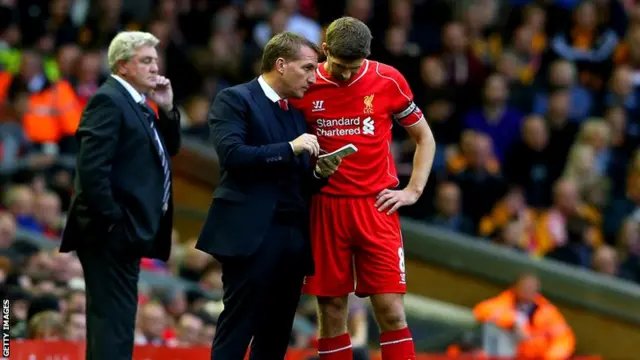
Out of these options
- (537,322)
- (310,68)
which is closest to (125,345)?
(310,68)

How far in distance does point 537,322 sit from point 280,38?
7577 millimetres

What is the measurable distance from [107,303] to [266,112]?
4.59 ft

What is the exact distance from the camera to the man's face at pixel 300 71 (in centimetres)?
836

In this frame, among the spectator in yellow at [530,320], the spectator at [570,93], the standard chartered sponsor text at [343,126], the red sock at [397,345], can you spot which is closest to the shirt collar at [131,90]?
the standard chartered sponsor text at [343,126]

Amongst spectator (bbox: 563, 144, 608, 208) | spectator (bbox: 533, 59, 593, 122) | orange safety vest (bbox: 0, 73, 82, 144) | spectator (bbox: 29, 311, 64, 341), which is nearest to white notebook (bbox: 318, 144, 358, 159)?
spectator (bbox: 29, 311, 64, 341)

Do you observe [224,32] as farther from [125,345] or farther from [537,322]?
[125,345]

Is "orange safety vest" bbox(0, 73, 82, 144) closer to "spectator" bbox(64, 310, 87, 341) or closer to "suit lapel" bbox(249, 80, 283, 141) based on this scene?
"spectator" bbox(64, 310, 87, 341)

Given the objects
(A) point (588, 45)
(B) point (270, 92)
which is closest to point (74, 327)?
(B) point (270, 92)

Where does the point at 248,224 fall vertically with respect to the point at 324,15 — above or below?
below

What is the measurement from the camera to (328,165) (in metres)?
8.26

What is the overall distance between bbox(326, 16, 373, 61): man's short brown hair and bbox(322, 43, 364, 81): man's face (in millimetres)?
49

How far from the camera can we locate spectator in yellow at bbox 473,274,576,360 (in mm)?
14914

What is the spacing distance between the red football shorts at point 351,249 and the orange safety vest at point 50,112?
→ 6.99m

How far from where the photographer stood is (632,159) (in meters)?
17.8
